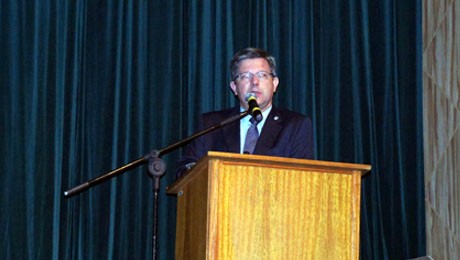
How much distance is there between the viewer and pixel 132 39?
15.1ft

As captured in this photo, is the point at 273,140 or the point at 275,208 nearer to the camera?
the point at 275,208

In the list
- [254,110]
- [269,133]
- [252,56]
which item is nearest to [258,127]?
[269,133]

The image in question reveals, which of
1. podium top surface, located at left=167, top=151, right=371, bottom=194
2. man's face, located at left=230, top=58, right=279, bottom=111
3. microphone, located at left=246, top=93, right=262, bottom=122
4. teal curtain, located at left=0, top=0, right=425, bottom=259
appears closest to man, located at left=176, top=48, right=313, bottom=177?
man's face, located at left=230, top=58, right=279, bottom=111

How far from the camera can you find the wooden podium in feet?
9.51

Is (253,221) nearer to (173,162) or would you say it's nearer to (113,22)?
(173,162)

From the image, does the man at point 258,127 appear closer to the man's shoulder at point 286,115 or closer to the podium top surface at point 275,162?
the man's shoulder at point 286,115

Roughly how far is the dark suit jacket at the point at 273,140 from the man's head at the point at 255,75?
110 millimetres

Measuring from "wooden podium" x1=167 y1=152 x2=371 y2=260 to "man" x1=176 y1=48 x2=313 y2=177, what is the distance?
0.74 metres

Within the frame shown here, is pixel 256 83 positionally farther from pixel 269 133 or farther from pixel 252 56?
pixel 269 133

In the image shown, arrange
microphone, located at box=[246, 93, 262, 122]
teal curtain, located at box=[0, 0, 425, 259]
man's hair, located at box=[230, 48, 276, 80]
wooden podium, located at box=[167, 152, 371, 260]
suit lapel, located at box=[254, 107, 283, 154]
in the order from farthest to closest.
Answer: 1. teal curtain, located at box=[0, 0, 425, 259]
2. man's hair, located at box=[230, 48, 276, 80]
3. suit lapel, located at box=[254, 107, 283, 154]
4. microphone, located at box=[246, 93, 262, 122]
5. wooden podium, located at box=[167, 152, 371, 260]

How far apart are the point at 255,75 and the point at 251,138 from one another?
38 centimetres

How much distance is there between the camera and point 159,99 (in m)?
4.59

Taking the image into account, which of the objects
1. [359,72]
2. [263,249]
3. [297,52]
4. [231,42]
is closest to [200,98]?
[231,42]

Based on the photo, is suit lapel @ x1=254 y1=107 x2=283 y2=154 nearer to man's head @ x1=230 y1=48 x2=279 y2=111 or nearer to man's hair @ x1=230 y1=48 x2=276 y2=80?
man's head @ x1=230 y1=48 x2=279 y2=111
